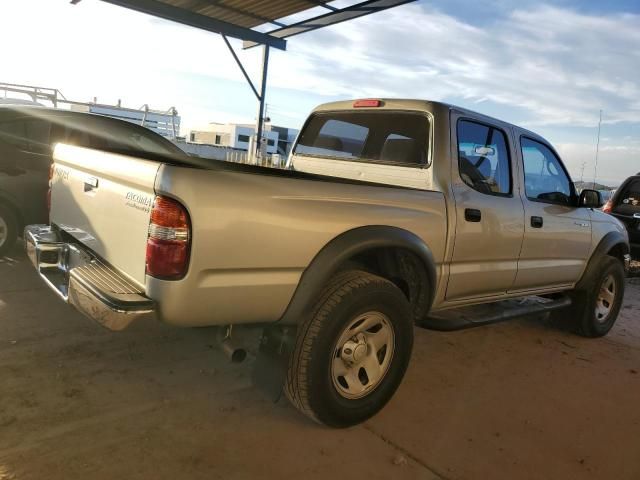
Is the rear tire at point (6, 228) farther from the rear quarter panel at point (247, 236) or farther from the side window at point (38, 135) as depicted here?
the rear quarter panel at point (247, 236)

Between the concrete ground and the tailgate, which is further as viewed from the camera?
the concrete ground

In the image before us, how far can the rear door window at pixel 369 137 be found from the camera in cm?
376

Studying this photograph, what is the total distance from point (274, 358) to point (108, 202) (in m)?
1.21

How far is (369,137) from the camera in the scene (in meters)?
4.29

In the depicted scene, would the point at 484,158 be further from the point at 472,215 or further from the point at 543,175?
the point at 543,175

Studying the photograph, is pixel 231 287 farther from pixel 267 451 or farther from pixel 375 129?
pixel 375 129

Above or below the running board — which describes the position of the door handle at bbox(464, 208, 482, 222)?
above

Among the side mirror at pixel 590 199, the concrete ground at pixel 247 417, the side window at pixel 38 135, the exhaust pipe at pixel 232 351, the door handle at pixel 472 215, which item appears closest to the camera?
the concrete ground at pixel 247 417

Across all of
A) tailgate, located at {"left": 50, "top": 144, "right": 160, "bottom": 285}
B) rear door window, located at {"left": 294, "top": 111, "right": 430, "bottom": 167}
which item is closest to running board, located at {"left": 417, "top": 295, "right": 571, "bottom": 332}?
rear door window, located at {"left": 294, "top": 111, "right": 430, "bottom": 167}

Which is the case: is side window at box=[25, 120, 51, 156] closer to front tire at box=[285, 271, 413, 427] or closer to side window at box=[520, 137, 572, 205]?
front tire at box=[285, 271, 413, 427]

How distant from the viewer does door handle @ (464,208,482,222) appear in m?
3.55

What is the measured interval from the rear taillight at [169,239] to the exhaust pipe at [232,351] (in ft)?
1.79

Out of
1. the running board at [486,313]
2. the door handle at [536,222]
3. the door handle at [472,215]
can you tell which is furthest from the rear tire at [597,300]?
the door handle at [472,215]

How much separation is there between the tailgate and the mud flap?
0.76 meters
